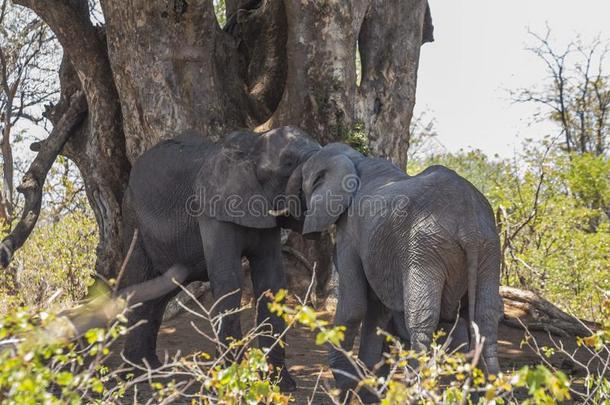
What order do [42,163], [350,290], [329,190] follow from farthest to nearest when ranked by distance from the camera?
[42,163], [329,190], [350,290]

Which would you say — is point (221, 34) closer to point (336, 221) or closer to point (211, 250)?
point (211, 250)

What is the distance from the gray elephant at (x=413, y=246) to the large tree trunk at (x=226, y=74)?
291 cm

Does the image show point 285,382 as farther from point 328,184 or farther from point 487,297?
point 487,297

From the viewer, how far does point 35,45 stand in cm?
2012

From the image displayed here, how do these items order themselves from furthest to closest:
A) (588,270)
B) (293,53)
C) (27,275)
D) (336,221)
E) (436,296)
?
(588,270)
(27,275)
(293,53)
(336,221)
(436,296)

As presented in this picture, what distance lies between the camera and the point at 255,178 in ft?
24.5

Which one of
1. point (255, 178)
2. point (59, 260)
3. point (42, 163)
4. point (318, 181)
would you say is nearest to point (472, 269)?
point (318, 181)

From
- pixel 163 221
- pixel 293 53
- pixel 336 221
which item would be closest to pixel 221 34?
pixel 293 53

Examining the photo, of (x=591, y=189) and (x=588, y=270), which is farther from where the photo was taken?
(x=591, y=189)

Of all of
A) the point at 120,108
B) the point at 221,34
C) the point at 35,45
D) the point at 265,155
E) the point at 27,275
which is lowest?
the point at 27,275

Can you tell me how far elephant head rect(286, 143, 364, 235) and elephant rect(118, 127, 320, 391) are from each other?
361 mm

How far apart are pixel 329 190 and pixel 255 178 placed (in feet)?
3.39

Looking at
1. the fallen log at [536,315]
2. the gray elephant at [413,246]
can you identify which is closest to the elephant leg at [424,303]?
the gray elephant at [413,246]

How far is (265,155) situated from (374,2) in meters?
3.33
